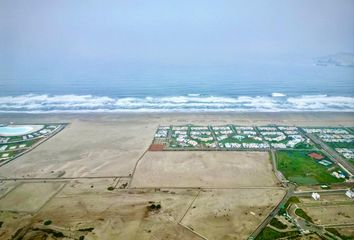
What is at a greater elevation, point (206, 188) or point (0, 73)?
point (0, 73)

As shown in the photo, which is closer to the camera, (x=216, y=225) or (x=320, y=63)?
(x=216, y=225)

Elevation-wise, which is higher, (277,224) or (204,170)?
(204,170)

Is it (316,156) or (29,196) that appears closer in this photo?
(29,196)

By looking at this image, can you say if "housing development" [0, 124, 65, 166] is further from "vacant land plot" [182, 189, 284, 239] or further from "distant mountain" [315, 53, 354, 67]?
"distant mountain" [315, 53, 354, 67]

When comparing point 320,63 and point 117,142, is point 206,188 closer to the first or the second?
point 117,142

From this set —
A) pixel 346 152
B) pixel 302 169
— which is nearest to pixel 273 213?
pixel 302 169

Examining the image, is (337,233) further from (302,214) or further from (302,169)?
(302,169)

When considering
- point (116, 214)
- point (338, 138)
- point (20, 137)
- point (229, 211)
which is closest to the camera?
point (116, 214)

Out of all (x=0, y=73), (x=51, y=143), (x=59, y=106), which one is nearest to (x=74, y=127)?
(x=51, y=143)
